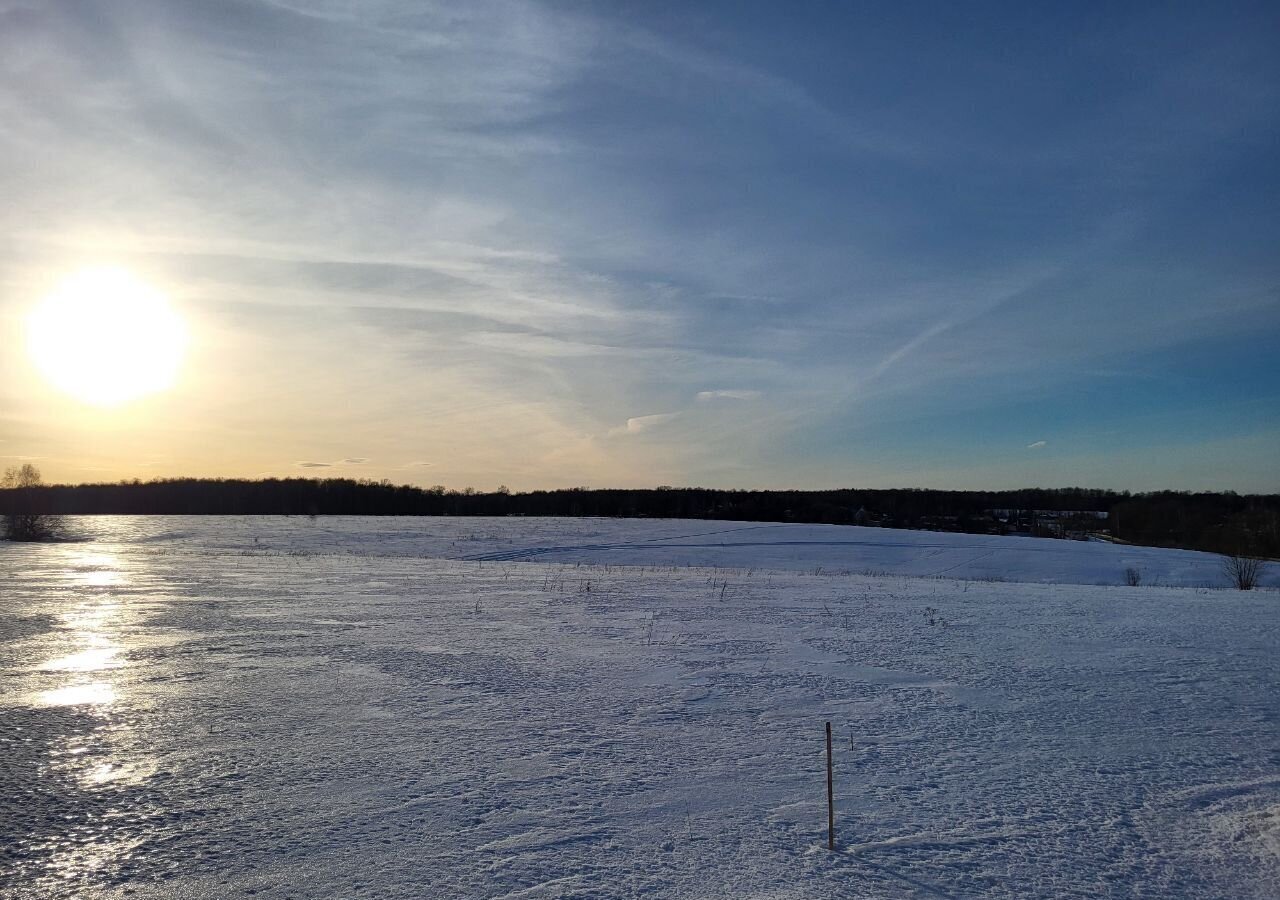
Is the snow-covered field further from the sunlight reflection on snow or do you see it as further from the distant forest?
the distant forest

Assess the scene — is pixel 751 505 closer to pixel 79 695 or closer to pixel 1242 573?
pixel 1242 573

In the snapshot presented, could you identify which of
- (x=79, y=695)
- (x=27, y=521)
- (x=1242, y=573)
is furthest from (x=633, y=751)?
(x=27, y=521)

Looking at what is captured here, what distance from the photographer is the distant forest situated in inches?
2923

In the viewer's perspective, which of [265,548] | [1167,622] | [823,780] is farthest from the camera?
[265,548]

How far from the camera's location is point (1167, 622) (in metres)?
13.8

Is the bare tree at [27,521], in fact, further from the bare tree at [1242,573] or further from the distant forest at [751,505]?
the bare tree at [1242,573]

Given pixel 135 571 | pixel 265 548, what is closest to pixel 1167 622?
pixel 135 571

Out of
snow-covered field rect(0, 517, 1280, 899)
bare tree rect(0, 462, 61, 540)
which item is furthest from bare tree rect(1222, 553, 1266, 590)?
bare tree rect(0, 462, 61, 540)

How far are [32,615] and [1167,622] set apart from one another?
20979 mm

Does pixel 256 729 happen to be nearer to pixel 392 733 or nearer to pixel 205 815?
pixel 392 733

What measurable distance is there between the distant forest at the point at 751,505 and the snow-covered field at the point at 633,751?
61146mm

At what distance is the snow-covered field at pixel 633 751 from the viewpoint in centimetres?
475

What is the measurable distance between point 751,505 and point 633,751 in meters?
83.6

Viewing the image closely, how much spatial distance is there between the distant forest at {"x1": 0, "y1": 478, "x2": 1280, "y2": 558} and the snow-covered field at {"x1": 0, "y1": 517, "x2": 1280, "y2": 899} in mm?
61146
